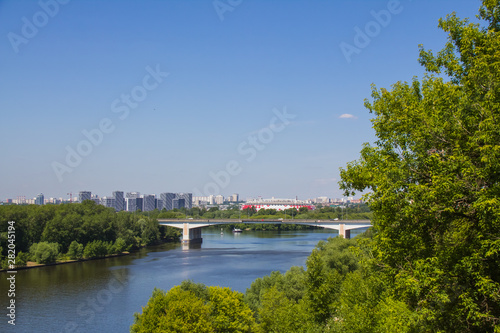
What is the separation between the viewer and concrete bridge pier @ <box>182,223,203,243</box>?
143ft

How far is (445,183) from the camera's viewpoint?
3.87 m

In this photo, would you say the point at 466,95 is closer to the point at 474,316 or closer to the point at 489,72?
the point at 489,72

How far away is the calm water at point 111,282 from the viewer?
14469 millimetres

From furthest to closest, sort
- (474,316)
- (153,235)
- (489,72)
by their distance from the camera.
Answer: (153,235)
(489,72)
(474,316)

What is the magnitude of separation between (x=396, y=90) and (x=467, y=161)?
1.78 m

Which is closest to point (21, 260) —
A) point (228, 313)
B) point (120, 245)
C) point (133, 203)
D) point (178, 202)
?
point (120, 245)

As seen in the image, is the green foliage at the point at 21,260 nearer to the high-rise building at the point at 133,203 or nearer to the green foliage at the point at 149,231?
the green foliage at the point at 149,231

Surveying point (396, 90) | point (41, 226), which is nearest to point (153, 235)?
point (41, 226)

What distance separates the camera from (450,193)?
3984mm

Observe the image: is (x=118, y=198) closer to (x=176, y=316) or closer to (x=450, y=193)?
(x=176, y=316)

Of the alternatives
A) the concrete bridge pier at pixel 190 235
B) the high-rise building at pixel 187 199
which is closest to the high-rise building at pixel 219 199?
the high-rise building at pixel 187 199

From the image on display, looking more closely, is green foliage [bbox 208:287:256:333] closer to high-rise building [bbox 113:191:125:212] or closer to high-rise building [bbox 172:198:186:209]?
high-rise building [bbox 113:191:125:212]

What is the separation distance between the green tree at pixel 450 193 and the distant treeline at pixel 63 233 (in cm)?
2361

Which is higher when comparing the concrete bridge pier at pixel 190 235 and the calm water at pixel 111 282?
the concrete bridge pier at pixel 190 235
